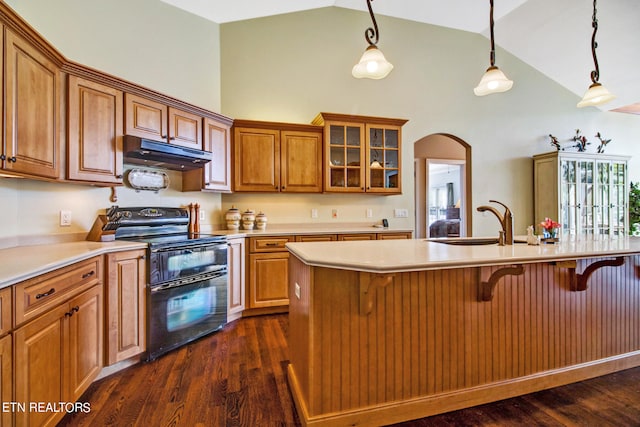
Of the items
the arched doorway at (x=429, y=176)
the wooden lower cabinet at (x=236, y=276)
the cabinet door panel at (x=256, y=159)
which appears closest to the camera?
the wooden lower cabinet at (x=236, y=276)

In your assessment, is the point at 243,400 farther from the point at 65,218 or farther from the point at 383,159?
the point at 383,159

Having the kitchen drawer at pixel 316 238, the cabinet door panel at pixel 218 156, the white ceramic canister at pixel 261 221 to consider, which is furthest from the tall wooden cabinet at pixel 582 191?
the cabinet door panel at pixel 218 156

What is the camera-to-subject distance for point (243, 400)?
1.71m

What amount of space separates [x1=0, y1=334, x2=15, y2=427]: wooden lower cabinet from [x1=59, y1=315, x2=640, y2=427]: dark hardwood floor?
540mm

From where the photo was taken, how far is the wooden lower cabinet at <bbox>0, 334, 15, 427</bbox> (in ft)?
3.50

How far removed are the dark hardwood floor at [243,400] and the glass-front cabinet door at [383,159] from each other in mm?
2347

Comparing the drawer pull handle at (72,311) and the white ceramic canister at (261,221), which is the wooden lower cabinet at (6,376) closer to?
the drawer pull handle at (72,311)

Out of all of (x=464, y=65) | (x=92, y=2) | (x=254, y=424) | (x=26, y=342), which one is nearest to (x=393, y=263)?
(x=254, y=424)

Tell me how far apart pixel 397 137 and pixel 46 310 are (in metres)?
3.61

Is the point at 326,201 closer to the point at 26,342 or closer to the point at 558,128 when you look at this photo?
the point at 26,342

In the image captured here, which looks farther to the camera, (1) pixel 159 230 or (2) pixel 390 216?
(2) pixel 390 216

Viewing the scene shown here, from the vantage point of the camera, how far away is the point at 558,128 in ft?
15.7

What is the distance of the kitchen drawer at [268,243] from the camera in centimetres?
302

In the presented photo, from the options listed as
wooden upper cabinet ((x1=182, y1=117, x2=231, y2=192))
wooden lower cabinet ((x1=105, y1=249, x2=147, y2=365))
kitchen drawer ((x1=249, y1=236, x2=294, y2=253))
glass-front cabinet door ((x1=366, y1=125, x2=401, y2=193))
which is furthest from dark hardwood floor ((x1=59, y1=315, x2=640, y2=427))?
glass-front cabinet door ((x1=366, y1=125, x2=401, y2=193))
